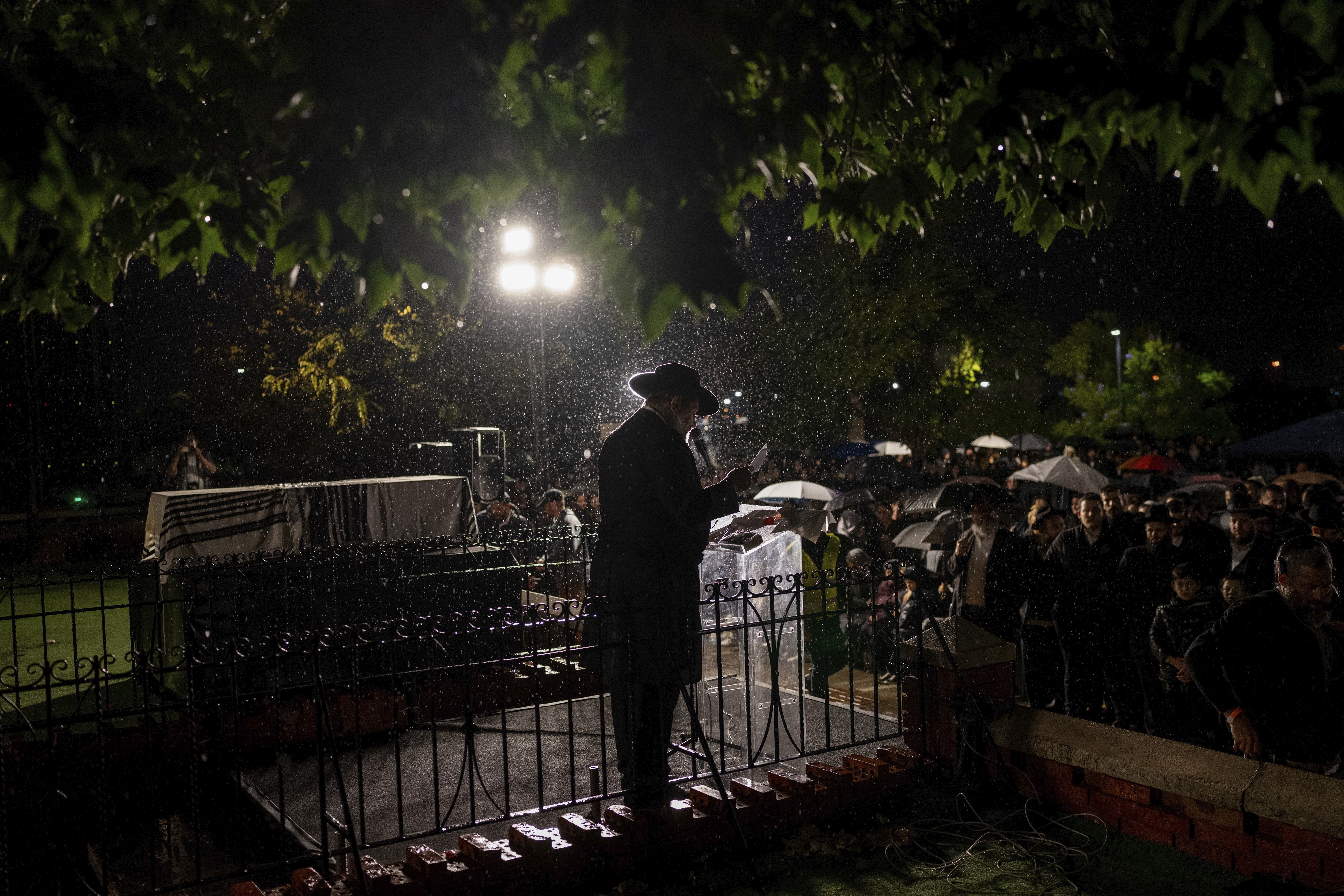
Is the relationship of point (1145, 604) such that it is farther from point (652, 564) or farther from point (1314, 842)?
point (652, 564)

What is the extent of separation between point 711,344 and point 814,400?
6.61m

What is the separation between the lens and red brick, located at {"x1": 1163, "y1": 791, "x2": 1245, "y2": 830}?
13.5 ft

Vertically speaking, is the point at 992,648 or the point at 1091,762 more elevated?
the point at 992,648

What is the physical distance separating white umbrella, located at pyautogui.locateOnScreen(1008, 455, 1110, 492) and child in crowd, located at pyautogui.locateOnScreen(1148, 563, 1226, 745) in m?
8.22

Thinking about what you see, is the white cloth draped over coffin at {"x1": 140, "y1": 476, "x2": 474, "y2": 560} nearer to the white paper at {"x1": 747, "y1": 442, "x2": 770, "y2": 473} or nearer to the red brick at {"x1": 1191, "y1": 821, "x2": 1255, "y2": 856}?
the white paper at {"x1": 747, "y1": 442, "x2": 770, "y2": 473}

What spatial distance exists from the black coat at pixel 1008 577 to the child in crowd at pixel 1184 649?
102 cm

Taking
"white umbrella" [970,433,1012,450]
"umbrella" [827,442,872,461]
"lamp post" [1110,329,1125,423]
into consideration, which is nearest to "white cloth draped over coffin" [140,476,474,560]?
"umbrella" [827,442,872,461]

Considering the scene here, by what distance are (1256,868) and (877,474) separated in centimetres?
2028

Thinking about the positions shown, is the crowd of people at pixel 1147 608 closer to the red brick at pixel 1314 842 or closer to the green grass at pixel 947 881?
the red brick at pixel 1314 842

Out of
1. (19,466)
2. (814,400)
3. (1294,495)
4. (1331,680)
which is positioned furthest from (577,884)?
(814,400)

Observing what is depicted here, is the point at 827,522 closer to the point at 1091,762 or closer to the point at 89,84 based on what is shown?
the point at 1091,762

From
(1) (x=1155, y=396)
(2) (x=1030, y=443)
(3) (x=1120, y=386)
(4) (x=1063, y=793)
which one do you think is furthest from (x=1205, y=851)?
(1) (x=1155, y=396)

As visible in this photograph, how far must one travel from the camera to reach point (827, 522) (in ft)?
32.7

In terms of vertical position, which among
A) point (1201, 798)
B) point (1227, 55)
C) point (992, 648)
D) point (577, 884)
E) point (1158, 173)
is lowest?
point (577, 884)
